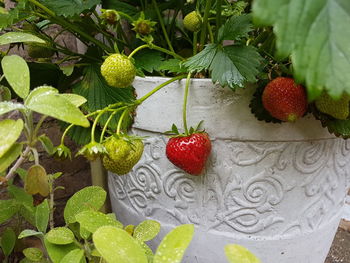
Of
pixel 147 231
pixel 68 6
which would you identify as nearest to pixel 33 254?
pixel 147 231

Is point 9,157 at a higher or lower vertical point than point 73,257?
higher

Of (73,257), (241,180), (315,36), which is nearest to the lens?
(315,36)

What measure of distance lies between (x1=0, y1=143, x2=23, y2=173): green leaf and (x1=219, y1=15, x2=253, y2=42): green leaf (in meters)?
0.29

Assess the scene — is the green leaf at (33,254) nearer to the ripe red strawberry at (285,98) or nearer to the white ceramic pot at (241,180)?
the white ceramic pot at (241,180)

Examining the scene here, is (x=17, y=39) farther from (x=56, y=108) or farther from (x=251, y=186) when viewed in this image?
(x=251, y=186)

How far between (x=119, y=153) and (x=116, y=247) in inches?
5.5

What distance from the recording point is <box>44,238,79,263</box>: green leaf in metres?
0.42

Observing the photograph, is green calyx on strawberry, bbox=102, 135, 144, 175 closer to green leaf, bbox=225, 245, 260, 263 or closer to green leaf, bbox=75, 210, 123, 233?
green leaf, bbox=75, 210, 123, 233

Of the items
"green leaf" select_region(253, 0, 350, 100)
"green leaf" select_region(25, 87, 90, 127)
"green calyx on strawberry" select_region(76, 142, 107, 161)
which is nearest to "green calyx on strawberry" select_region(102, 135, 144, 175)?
"green calyx on strawberry" select_region(76, 142, 107, 161)

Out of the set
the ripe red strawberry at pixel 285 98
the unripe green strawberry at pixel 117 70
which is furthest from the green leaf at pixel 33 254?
the ripe red strawberry at pixel 285 98

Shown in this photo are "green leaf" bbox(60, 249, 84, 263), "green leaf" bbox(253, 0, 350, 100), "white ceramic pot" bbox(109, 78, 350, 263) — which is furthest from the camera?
"white ceramic pot" bbox(109, 78, 350, 263)

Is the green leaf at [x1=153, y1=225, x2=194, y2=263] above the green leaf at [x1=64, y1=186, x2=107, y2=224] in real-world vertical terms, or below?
above

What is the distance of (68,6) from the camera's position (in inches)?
22.3

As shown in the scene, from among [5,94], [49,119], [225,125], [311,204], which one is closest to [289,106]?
[225,125]
